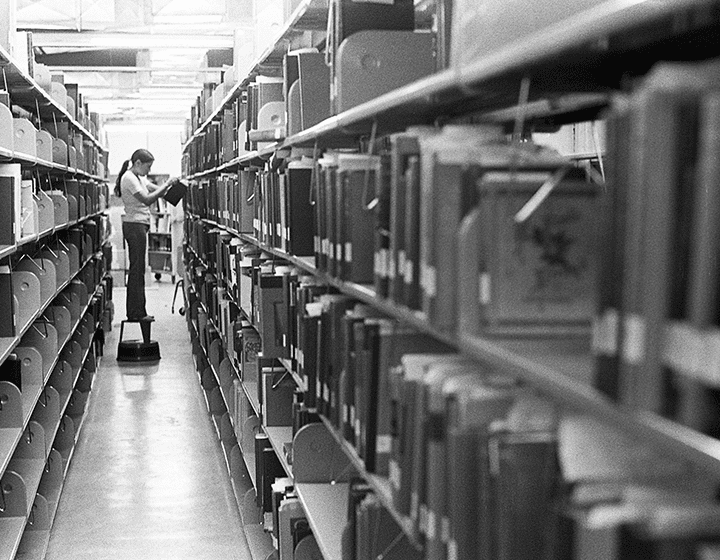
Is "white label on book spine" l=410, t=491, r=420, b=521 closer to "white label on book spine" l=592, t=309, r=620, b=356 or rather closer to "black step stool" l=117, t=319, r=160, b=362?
"white label on book spine" l=592, t=309, r=620, b=356

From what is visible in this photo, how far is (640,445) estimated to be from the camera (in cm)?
127

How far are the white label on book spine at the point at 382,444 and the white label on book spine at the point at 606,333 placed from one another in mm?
1206

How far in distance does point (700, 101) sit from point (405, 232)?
986 mm

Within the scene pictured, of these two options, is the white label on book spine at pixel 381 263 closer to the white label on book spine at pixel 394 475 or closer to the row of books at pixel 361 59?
the white label on book spine at pixel 394 475

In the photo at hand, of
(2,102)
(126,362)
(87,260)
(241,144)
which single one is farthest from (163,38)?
(2,102)

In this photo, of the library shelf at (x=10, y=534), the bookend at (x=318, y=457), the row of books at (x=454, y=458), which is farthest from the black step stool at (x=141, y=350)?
the row of books at (x=454, y=458)

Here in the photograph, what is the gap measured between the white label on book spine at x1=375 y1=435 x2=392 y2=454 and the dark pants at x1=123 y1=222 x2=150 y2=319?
702 cm

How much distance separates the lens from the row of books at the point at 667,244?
0.98 meters

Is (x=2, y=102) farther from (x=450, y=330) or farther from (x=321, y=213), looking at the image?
(x=450, y=330)

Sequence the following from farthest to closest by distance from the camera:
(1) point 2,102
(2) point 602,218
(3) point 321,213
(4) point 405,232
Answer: (1) point 2,102, (3) point 321,213, (4) point 405,232, (2) point 602,218

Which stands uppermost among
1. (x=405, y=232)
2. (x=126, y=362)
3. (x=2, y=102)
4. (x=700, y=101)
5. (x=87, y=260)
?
(x=2, y=102)

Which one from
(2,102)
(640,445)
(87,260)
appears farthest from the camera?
(87,260)

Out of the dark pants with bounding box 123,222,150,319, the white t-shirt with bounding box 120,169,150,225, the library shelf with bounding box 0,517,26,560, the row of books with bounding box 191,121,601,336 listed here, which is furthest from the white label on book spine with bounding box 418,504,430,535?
the white t-shirt with bounding box 120,169,150,225

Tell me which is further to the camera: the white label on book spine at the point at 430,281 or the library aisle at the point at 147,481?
the library aisle at the point at 147,481
